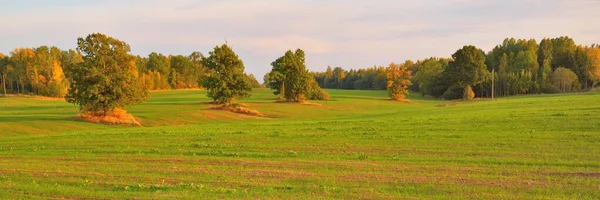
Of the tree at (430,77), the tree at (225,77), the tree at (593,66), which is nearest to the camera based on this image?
the tree at (225,77)

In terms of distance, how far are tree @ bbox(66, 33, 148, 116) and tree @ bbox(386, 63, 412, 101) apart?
6774 cm

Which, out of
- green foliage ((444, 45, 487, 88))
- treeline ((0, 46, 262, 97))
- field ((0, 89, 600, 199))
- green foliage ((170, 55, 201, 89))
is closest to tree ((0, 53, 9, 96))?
treeline ((0, 46, 262, 97))

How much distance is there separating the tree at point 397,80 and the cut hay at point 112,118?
6804cm

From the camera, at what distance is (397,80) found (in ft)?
332

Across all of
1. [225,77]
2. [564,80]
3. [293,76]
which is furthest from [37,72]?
[564,80]

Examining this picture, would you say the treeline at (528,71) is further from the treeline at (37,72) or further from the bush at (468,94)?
the treeline at (37,72)

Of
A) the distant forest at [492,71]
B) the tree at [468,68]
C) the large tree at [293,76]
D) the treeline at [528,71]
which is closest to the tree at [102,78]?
the large tree at [293,76]

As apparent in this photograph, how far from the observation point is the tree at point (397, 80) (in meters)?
100

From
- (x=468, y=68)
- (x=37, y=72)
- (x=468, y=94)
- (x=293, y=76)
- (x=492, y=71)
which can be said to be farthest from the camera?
(x=37, y=72)

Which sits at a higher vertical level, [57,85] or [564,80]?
[57,85]

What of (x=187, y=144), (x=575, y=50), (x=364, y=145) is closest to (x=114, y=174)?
(x=187, y=144)

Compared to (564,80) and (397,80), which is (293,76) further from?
(564,80)

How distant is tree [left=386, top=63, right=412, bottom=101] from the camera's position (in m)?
100

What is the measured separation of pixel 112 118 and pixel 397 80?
71.0 m
